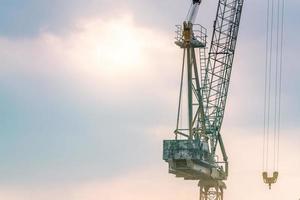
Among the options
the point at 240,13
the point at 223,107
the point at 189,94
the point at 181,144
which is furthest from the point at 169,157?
the point at 240,13

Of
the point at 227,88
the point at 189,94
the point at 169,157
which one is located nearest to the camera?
the point at 169,157

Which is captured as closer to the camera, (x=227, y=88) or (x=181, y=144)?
(x=181, y=144)

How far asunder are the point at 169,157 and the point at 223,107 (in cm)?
2659

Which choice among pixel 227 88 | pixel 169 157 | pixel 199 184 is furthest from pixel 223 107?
pixel 169 157

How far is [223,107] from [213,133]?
6.22 m

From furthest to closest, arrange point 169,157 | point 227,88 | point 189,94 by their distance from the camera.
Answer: point 227,88, point 189,94, point 169,157

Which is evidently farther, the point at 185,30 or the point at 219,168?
the point at 219,168

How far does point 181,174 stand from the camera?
453 ft

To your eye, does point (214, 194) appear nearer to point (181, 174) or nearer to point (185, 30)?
point (181, 174)

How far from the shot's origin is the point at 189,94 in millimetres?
144250

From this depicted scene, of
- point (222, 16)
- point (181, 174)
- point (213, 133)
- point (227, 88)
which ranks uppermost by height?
point (222, 16)

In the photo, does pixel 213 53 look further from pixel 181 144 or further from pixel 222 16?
pixel 181 144

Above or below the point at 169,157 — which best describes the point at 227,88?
above

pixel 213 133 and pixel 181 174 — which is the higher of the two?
pixel 213 133
